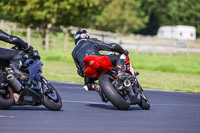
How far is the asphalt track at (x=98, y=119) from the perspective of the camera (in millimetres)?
7629

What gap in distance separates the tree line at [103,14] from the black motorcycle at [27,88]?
30193mm

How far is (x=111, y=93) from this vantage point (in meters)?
9.80

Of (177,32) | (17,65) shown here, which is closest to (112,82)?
(17,65)

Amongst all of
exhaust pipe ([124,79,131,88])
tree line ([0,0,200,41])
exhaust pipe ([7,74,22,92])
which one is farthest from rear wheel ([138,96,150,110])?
tree line ([0,0,200,41])

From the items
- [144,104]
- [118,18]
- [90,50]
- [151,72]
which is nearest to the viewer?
[90,50]

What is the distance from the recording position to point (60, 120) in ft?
27.5

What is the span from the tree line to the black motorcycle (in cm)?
3019

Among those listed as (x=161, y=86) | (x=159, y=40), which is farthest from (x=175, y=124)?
(x=159, y=40)

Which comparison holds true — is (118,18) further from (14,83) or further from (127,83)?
(14,83)

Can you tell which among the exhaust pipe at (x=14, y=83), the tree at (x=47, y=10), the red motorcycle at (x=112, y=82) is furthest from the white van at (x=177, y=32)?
the exhaust pipe at (x=14, y=83)

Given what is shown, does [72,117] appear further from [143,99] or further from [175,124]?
[143,99]

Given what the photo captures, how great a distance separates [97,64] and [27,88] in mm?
1482

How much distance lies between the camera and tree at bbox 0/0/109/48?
131 feet

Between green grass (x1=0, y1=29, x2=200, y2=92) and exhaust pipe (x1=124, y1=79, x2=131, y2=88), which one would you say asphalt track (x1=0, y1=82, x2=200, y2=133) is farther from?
green grass (x1=0, y1=29, x2=200, y2=92)
